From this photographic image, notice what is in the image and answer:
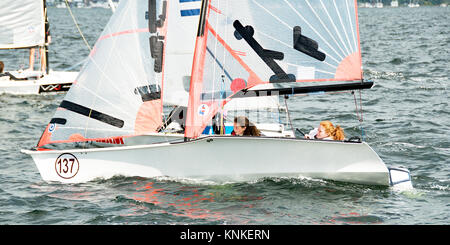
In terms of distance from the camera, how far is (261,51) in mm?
12906

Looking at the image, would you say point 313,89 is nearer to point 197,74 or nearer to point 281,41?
point 281,41

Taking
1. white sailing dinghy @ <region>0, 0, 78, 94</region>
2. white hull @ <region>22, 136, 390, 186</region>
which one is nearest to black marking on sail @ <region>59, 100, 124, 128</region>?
white hull @ <region>22, 136, 390, 186</region>

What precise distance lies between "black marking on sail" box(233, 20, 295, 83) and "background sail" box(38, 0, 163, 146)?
244cm

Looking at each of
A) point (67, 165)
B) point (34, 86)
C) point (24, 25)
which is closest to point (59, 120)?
point (67, 165)

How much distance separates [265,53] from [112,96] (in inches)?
131

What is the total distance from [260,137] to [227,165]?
0.98 m

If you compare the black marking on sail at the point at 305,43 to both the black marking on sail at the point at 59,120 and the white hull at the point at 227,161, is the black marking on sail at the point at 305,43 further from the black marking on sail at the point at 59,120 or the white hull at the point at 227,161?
the black marking on sail at the point at 59,120

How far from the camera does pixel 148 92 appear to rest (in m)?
14.4

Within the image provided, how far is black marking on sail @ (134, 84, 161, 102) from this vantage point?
47.0 ft

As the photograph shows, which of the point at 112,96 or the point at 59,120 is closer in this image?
the point at 112,96

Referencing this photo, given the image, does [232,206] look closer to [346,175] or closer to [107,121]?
[346,175]

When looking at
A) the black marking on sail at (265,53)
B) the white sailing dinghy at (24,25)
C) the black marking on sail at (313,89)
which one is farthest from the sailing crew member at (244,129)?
the white sailing dinghy at (24,25)
